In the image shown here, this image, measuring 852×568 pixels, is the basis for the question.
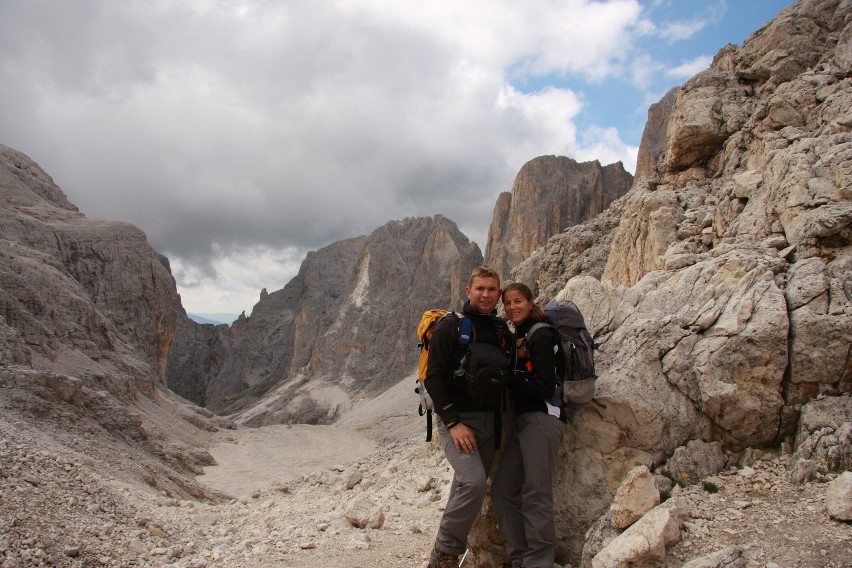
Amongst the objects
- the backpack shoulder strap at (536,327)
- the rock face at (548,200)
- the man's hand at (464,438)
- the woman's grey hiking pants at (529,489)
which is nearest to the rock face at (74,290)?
the man's hand at (464,438)

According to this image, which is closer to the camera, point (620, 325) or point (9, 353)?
point (620, 325)

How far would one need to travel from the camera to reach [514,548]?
16.5 feet

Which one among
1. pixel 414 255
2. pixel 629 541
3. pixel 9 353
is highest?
pixel 414 255

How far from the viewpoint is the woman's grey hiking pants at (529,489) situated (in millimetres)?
4805

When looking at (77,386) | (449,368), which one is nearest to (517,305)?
(449,368)

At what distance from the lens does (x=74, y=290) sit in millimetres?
38562

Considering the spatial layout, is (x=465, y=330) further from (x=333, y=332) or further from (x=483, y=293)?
(x=333, y=332)

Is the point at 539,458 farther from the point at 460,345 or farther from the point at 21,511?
the point at 21,511

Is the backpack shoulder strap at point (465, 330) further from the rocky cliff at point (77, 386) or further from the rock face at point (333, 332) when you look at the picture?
the rock face at point (333, 332)

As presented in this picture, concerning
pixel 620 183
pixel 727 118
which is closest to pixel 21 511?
pixel 727 118

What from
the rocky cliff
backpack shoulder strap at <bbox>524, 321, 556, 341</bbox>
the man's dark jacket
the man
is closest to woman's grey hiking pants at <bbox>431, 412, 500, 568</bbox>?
the man

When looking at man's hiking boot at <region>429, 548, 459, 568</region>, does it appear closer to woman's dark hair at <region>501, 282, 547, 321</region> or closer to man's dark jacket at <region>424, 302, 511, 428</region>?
man's dark jacket at <region>424, 302, 511, 428</region>

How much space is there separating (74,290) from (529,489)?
4238cm

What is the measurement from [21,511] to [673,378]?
9.23m
